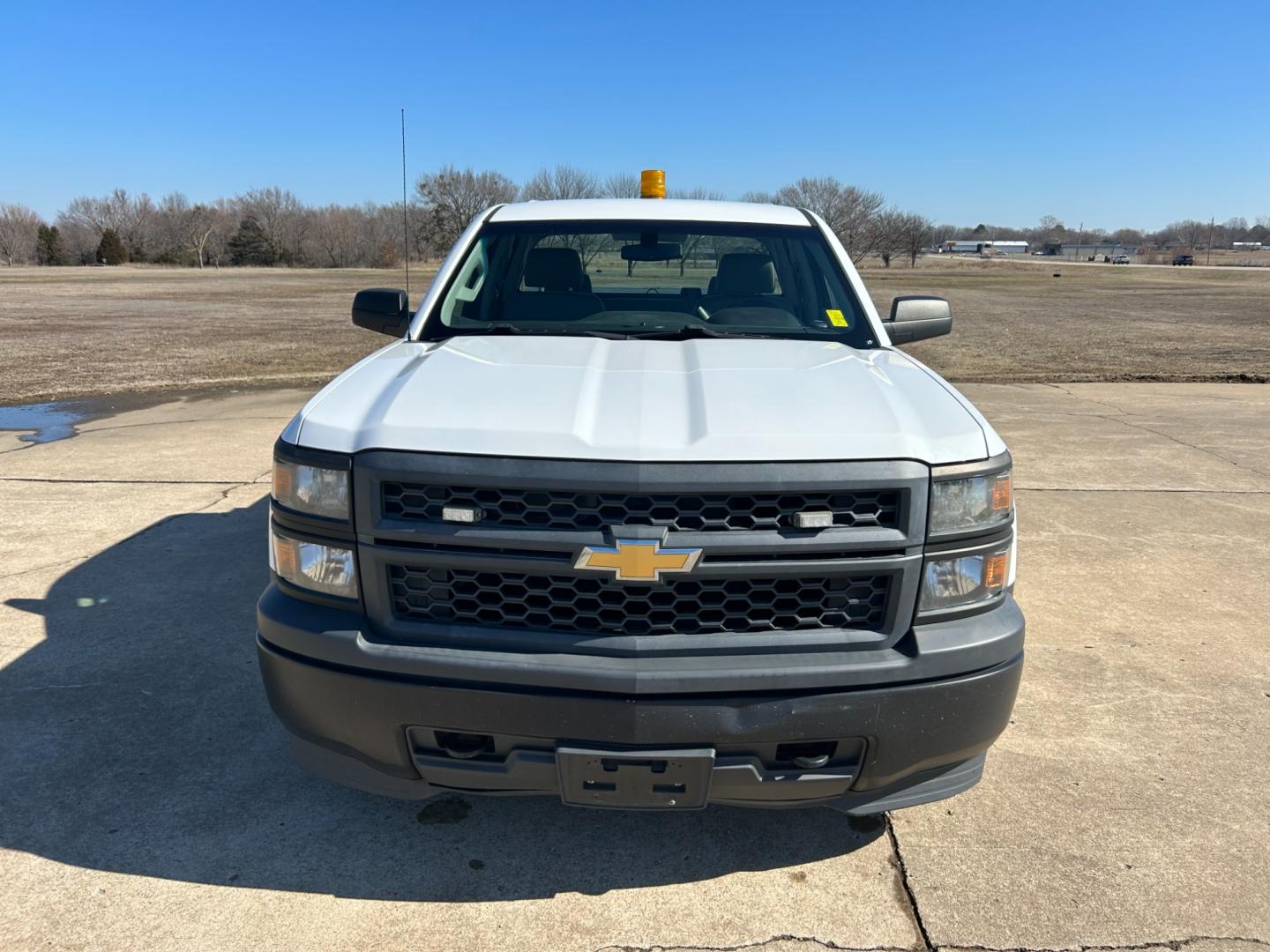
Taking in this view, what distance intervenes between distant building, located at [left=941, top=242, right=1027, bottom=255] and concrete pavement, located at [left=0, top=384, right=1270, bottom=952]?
149832mm

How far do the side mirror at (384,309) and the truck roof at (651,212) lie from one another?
1.86 feet

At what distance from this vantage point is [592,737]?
2191mm

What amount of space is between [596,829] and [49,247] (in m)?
92.0

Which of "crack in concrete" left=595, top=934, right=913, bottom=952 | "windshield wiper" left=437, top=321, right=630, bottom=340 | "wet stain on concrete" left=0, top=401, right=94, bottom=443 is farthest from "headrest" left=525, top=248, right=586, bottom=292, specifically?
"wet stain on concrete" left=0, top=401, right=94, bottom=443

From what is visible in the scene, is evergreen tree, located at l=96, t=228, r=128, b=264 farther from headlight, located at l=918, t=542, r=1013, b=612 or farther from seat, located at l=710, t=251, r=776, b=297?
headlight, located at l=918, t=542, r=1013, b=612

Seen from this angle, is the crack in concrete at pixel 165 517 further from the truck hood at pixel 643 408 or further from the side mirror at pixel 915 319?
the side mirror at pixel 915 319

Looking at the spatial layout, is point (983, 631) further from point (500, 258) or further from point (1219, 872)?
point (500, 258)

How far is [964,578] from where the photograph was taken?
2.36 meters

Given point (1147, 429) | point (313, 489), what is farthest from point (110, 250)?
point (313, 489)

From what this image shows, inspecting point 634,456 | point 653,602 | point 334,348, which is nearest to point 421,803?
point 653,602

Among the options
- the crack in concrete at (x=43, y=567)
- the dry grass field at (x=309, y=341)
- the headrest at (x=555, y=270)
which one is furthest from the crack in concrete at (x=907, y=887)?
the dry grass field at (x=309, y=341)

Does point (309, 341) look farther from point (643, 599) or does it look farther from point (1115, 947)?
point (1115, 947)

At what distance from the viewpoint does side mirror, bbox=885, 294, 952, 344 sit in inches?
161

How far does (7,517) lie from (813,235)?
17.0 ft
